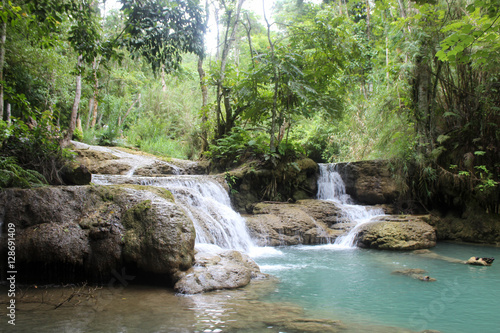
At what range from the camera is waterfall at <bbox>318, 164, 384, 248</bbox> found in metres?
9.65

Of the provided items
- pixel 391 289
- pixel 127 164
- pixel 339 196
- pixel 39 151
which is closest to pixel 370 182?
pixel 339 196

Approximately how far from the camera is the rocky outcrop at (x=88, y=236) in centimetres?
438

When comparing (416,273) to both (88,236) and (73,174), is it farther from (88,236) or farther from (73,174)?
(73,174)

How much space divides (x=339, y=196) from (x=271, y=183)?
261cm

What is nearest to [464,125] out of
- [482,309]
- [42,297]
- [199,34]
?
[482,309]

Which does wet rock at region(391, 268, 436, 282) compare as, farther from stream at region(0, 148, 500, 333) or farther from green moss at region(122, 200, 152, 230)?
green moss at region(122, 200, 152, 230)

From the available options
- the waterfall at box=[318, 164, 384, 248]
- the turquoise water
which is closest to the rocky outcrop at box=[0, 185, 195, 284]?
the turquoise water

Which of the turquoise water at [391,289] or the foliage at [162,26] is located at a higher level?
the foliage at [162,26]

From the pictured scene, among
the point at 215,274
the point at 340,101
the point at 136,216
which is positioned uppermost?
the point at 340,101

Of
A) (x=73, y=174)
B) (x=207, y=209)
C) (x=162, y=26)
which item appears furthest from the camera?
(x=207, y=209)

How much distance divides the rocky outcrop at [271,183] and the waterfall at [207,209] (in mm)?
928

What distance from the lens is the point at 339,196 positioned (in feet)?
37.3

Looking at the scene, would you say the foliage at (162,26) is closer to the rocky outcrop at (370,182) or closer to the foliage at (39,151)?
the foliage at (39,151)

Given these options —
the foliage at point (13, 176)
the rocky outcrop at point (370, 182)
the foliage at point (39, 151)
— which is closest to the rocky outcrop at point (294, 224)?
the rocky outcrop at point (370, 182)
